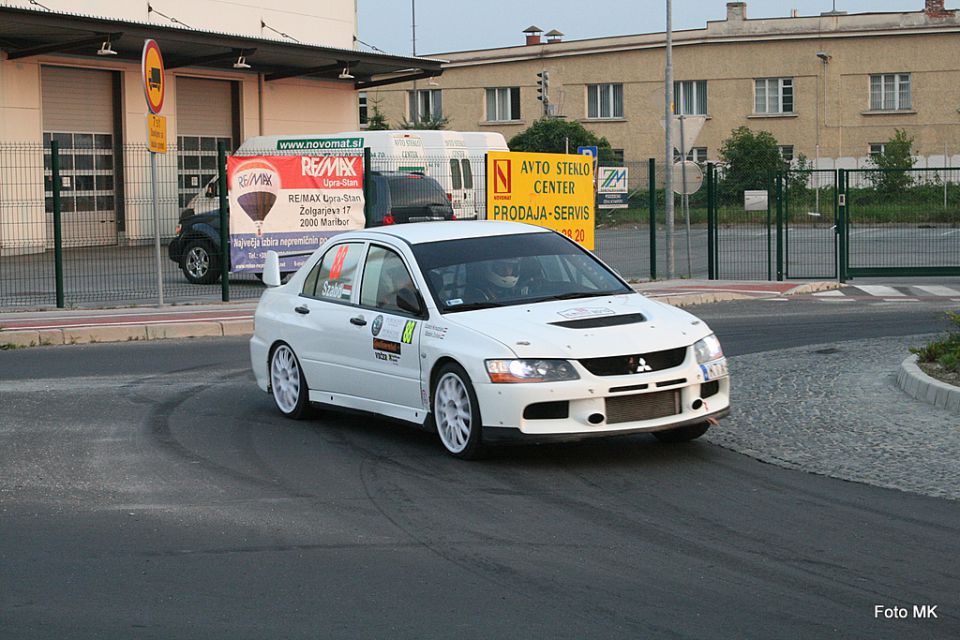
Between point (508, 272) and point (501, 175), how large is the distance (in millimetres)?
12321

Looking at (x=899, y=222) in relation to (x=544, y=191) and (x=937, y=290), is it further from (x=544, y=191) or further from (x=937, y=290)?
(x=544, y=191)

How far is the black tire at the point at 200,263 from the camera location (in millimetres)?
22453

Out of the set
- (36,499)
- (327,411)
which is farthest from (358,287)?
(36,499)

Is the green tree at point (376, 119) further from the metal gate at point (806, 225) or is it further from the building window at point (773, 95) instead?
the metal gate at point (806, 225)

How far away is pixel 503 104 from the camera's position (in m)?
68.0

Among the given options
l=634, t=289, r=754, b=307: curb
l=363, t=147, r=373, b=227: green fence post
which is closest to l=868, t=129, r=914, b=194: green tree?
l=634, t=289, r=754, b=307: curb

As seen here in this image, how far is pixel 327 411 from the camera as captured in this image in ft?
36.0

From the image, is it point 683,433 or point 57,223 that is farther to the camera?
point 57,223

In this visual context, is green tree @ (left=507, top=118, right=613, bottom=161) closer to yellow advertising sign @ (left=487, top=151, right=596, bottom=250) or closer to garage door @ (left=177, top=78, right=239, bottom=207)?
garage door @ (left=177, top=78, right=239, bottom=207)

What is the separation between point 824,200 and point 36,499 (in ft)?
64.5

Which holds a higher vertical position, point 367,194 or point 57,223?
point 367,194

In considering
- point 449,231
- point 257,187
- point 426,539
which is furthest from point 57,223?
point 426,539

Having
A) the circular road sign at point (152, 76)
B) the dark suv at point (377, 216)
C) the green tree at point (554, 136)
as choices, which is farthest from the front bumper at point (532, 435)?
the green tree at point (554, 136)

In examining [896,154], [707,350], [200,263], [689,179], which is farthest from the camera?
[896,154]
